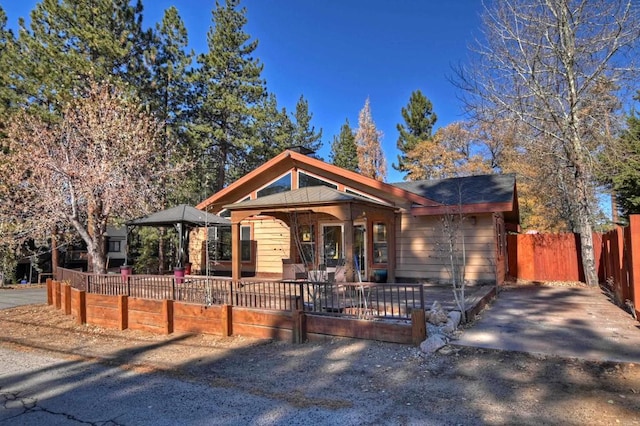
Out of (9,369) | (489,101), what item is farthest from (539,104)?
(9,369)

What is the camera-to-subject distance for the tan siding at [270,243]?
1370cm

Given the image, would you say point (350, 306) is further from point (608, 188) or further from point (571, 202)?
point (608, 188)

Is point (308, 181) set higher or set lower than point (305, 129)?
lower

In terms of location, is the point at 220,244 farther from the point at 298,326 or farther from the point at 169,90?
the point at 298,326

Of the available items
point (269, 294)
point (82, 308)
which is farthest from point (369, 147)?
point (269, 294)

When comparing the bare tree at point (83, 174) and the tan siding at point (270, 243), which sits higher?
the bare tree at point (83, 174)

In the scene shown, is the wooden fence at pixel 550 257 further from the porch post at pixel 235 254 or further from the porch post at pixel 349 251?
the porch post at pixel 235 254

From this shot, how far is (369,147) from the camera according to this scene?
1352 inches

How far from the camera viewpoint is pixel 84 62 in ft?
51.3

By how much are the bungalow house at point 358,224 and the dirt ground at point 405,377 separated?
2652 mm

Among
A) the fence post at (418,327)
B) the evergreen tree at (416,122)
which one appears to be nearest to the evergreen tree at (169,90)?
the fence post at (418,327)

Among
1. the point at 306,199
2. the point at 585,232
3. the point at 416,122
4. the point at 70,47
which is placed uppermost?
the point at 416,122

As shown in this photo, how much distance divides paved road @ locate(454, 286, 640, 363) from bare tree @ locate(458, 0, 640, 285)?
4.60 metres

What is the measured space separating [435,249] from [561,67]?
6867 mm
